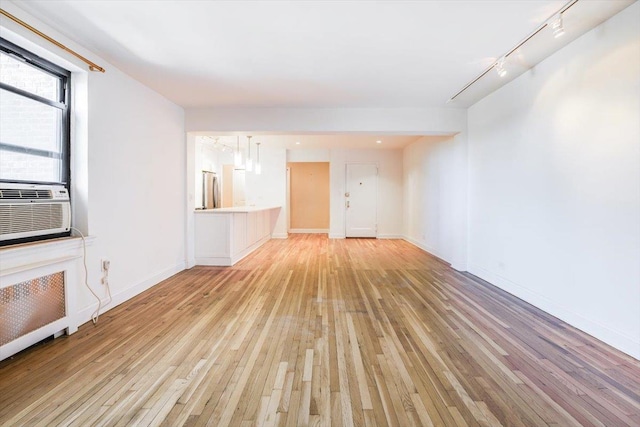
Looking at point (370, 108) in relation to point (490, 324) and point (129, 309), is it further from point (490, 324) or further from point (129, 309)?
point (129, 309)

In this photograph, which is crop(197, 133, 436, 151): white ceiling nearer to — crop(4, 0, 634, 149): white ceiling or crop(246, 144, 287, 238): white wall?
crop(246, 144, 287, 238): white wall

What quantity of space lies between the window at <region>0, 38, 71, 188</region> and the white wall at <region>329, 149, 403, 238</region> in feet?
21.6

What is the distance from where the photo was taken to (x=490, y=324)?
2676mm

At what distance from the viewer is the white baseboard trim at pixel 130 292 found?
8.86ft

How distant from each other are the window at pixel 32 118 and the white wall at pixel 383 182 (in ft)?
21.6

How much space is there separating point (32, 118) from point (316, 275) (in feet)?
11.7

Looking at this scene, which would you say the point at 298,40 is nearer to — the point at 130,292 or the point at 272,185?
the point at 130,292

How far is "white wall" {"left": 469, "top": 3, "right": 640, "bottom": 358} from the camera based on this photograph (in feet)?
7.19

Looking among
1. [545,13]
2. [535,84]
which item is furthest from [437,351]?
[535,84]

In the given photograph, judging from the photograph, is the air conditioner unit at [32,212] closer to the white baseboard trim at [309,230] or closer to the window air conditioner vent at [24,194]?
the window air conditioner vent at [24,194]

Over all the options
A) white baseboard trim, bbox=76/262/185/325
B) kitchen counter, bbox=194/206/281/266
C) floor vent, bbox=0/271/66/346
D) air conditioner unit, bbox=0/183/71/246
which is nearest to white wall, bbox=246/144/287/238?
kitchen counter, bbox=194/206/281/266

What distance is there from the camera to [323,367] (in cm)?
198

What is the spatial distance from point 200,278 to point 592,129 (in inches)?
185

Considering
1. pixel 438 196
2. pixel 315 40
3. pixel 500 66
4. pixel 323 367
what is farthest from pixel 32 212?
pixel 438 196
